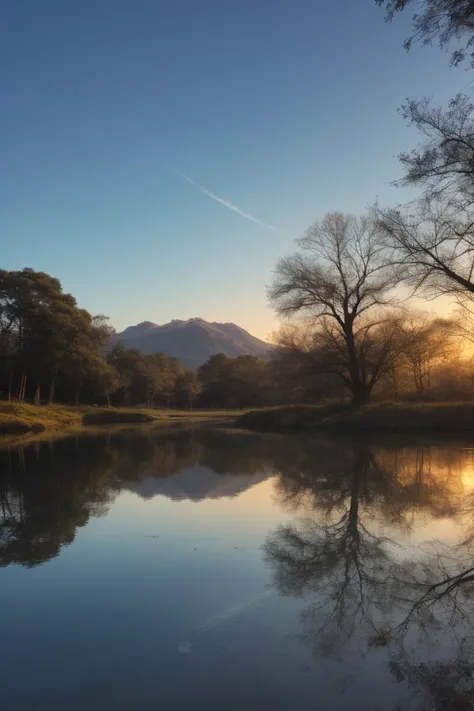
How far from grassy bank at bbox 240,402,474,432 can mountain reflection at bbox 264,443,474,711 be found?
1560 cm

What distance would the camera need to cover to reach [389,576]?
511 centimetres

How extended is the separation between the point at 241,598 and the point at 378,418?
24416mm

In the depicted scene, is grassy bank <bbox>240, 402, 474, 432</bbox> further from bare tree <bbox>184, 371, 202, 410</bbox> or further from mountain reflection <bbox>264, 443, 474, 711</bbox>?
bare tree <bbox>184, 371, 202, 410</bbox>

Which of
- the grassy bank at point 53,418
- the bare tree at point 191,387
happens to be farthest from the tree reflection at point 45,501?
the bare tree at point 191,387

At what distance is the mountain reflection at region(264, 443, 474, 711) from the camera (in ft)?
11.4

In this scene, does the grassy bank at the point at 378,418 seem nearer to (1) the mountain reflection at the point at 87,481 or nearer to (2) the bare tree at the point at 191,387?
(1) the mountain reflection at the point at 87,481

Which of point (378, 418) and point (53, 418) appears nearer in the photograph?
point (378, 418)

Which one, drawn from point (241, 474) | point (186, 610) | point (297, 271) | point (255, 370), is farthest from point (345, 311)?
point (255, 370)

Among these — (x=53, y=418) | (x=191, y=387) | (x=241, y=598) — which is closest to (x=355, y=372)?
(x=53, y=418)

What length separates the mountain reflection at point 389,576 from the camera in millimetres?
3486

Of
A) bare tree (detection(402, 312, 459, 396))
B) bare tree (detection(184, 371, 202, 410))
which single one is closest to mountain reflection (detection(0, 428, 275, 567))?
bare tree (detection(402, 312, 459, 396))

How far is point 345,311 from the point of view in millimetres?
31250

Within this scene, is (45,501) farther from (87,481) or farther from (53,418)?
(53,418)

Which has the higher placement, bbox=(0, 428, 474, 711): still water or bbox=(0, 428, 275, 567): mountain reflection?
bbox=(0, 428, 474, 711): still water
